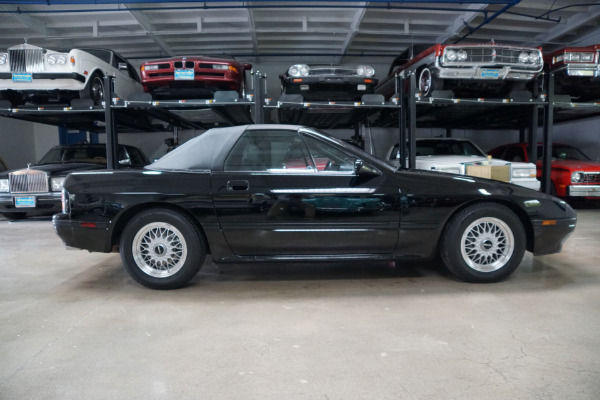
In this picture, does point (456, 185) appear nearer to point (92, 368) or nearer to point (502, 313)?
point (502, 313)

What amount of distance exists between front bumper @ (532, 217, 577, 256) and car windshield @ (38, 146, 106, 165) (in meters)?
7.50

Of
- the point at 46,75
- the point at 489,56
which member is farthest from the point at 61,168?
the point at 489,56

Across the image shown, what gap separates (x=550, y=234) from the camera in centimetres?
322

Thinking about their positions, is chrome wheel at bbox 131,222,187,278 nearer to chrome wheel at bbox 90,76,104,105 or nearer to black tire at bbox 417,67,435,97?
chrome wheel at bbox 90,76,104,105

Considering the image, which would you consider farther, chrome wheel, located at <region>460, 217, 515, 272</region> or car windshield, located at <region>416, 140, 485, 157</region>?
car windshield, located at <region>416, 140, 485, 157</region>

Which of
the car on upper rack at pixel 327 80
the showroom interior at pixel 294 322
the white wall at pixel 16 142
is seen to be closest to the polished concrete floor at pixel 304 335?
the showroom interior at pixel 294 322

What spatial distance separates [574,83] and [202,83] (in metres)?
6.82

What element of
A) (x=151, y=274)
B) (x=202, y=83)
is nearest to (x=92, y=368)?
(x=151, y=274)

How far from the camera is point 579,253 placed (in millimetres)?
4336

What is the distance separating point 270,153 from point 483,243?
189 centimetres

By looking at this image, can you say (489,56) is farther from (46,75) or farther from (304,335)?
(46,75)

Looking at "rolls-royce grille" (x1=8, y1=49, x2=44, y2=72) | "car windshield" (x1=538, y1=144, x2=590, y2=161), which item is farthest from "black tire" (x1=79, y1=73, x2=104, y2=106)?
"car windshield" (x1=538, y1=144, x2=590, y2=161)

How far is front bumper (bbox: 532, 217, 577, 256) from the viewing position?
320 cm

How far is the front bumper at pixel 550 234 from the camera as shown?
3203 mm
